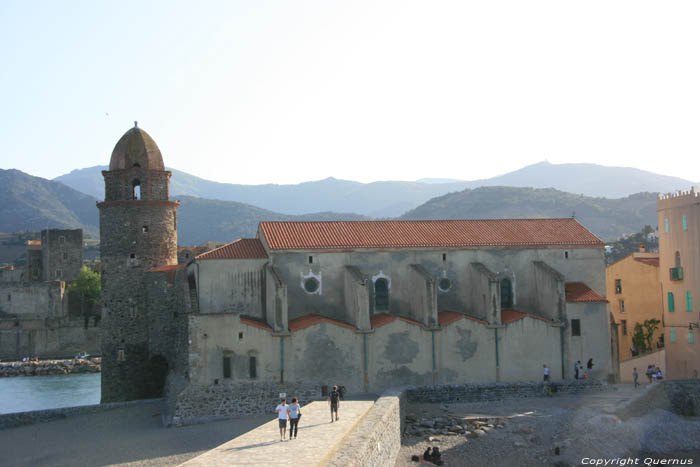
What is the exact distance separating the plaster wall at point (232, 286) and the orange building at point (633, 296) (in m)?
22.0

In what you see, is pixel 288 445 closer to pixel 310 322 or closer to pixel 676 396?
pixel 310 322

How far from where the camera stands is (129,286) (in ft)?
128

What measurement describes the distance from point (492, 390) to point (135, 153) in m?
21.8

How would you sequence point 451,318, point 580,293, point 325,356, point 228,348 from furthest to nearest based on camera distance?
point 580,293, point 451,318, point 325,356, point 228,348

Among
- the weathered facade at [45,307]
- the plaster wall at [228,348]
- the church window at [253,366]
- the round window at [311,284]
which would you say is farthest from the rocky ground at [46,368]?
the church window at [253,366]

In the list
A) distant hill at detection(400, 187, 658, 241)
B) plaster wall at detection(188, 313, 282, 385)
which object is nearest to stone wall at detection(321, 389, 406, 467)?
plaster wall at detection(188, 313, 282, 385)

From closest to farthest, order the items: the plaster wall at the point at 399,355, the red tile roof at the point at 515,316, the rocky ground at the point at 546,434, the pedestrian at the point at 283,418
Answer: the pedestrian at the point at 283,418 → the rocky ground at the point at 546,434 → the plaster wall at the point at 399,355 → the red tile roof at the point at 515,316

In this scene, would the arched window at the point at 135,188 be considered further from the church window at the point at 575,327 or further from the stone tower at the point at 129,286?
the church window at the point at 575,327

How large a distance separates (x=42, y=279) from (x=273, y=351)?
65.3 meters

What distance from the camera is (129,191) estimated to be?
130ft

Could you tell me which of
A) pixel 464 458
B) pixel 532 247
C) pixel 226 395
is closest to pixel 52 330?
pixel 226 395

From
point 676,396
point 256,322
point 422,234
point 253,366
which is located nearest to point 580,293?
point 676,396

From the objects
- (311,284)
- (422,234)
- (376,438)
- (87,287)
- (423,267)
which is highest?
(422,234)

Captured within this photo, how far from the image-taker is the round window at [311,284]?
37200mm
